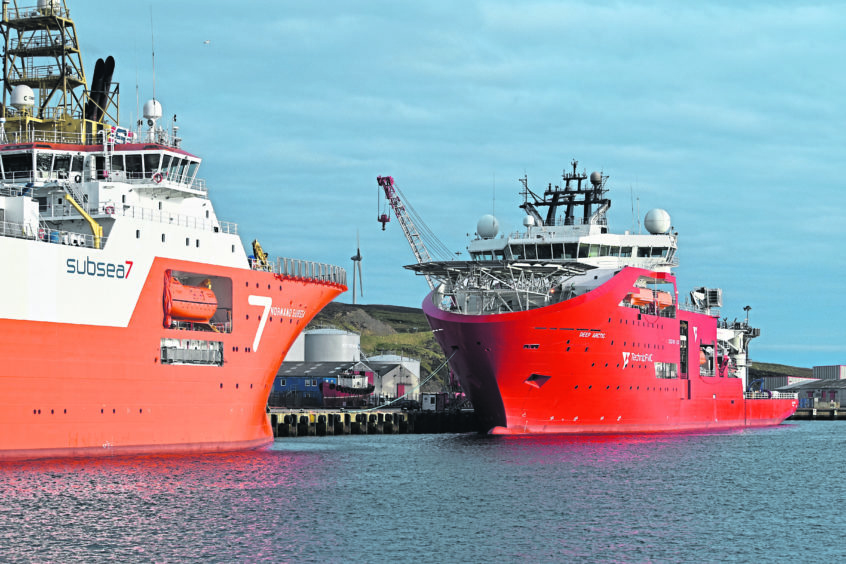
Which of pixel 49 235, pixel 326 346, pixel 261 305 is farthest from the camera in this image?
pixel 326 346

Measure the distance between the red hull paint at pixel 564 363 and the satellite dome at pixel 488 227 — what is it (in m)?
10.3

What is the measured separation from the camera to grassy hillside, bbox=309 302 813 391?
138 m

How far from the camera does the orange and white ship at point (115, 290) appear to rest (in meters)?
34.7

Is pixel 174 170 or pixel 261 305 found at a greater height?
pixel 174 170

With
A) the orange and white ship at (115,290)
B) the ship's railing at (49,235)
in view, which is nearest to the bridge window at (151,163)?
the orange and white ship at (115,290)

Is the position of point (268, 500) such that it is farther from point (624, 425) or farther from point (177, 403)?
point (624, 425)

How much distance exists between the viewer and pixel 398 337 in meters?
152

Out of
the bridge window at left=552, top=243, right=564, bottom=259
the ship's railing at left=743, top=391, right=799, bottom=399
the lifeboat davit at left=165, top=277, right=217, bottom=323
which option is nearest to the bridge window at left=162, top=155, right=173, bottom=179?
the lifeboat davit at left=165, top=277, right=217, bottom=323

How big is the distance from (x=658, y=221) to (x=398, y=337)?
86.0m

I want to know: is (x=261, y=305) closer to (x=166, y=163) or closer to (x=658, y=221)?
(x=166, y=163)

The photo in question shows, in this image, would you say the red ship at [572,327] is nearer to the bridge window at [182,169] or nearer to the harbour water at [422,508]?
the harbour water at [422,508]

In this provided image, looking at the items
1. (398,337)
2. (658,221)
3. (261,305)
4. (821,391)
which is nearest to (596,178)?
(658,221)

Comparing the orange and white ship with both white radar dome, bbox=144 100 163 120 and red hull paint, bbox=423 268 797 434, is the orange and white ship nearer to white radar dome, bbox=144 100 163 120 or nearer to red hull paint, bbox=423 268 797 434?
white radar dome, bbox=144 100 163 120

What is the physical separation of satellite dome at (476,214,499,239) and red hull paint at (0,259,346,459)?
22932mm
